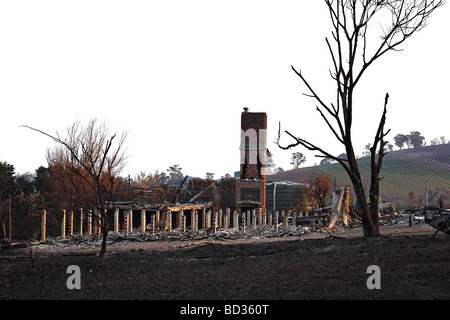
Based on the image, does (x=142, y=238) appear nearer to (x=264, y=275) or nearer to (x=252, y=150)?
(x=264, y=275)

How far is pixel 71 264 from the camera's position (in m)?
11.1

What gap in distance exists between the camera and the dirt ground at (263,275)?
7113mm

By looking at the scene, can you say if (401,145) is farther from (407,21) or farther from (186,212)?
(407,21)

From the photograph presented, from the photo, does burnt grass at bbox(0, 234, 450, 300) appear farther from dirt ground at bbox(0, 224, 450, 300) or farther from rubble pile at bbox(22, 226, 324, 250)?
rubble pile at bbox(22, 226, 324, 250)

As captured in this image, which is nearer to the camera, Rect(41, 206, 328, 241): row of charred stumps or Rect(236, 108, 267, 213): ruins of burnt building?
Rect(41, 206, 328, 241): row of charred stumps

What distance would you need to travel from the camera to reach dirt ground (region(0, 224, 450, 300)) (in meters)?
7.11

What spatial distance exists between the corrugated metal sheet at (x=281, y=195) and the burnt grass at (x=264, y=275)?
25.4 m

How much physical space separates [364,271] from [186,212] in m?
27.7

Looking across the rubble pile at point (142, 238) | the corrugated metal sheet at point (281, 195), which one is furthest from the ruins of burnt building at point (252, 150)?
the rubble pile at point (142, 238)

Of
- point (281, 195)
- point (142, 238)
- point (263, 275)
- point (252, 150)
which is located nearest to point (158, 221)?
point (142, 238)

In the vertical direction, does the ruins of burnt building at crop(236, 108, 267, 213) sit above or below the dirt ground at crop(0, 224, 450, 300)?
above

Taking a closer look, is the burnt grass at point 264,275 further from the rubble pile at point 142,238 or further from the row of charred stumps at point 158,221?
the row of charred stumps at point 158,221

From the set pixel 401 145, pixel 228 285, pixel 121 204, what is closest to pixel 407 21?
pixel 228 285

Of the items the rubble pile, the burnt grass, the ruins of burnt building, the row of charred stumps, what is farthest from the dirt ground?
the ruins of burnt building
